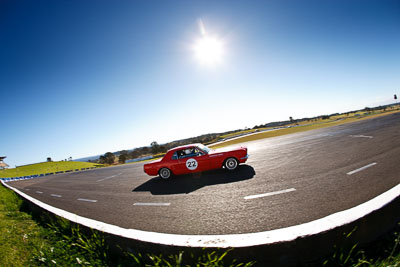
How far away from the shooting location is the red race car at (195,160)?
669 centimetres

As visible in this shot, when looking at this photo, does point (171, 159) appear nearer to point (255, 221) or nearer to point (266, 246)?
point (255, 221)

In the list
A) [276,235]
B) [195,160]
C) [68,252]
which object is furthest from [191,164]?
[276,235]

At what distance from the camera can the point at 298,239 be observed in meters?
1.68

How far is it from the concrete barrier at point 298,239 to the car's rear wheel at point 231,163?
4.66 metres

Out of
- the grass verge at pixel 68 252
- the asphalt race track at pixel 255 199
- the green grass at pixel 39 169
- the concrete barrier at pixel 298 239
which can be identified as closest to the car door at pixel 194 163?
the asphalt race track at pixel 255 199

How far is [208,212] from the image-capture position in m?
3.62

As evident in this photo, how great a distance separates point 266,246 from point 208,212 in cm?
210

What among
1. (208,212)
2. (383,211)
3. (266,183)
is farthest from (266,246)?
(266,183)

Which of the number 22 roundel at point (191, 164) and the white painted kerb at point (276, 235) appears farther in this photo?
the number 22 roundel at point (191, 164)

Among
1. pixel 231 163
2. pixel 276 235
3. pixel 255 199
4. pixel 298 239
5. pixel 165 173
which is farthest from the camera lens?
pixel 165 173

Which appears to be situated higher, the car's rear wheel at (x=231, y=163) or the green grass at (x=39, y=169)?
the green grass at (x=39, y=169)

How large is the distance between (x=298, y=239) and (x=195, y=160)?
5256 millimetres

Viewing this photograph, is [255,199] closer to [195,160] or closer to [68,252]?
[195,160]

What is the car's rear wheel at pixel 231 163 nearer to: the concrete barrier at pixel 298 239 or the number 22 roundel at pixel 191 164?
the number 22 roundel at pixel 191 164
